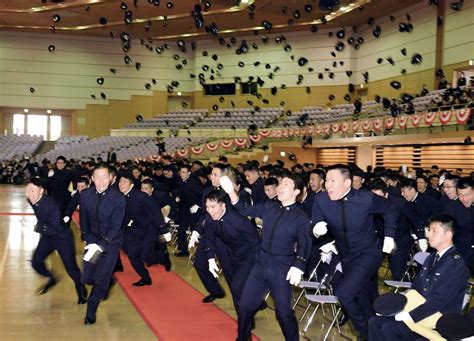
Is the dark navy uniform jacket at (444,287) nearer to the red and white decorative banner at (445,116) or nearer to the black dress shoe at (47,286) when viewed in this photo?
the black dress shoe at (47,286)

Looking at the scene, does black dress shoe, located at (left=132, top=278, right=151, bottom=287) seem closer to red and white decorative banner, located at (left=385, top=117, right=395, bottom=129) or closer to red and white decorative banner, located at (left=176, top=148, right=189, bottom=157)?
red and white decorative banner, located at (left=385, top=117, right=395, bottom=129)

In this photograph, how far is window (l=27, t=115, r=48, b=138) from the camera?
4228cm

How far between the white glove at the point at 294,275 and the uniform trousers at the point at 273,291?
5.6 inches

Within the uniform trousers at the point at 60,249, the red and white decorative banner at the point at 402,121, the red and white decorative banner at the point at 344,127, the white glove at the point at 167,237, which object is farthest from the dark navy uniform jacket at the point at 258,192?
the red and white decorative banner at the point at 344,127

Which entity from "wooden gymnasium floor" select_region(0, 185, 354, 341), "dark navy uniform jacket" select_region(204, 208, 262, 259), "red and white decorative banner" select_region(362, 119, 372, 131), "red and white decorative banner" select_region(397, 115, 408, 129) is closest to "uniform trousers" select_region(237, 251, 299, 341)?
"dark navy uniform jacket" select_region(204, 208, 262, 259)

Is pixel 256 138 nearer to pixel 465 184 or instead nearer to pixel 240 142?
pixel 240 142

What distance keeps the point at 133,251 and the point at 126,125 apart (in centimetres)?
3320

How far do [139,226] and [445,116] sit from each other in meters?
15.2

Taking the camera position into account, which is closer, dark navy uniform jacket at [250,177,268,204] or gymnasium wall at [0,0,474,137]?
dark navy uniform jacket at [250,177,268,204]

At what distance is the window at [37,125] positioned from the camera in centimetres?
4228

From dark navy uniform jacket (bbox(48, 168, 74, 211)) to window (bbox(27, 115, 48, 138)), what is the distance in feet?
94.6

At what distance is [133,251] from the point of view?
898 cm

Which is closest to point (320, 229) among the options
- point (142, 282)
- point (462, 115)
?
point (142, 282)

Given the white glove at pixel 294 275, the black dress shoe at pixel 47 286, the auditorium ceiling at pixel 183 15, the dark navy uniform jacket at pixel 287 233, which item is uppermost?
the auditorium ceiling at pixel 183 15
